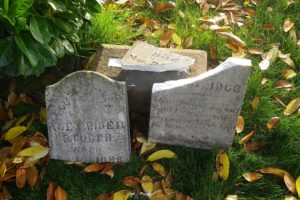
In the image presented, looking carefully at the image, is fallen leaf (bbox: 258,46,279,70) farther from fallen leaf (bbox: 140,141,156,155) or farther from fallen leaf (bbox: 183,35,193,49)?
fallen leaf (bbox: 140,141,156,155)

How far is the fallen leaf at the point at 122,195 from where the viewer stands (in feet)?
7.65

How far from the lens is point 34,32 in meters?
2.29

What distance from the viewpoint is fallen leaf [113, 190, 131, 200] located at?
2.33 m

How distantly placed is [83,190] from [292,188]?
3.74 feet

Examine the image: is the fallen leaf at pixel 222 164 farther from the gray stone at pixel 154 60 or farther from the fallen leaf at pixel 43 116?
the fallen leaf at pixel 43 116

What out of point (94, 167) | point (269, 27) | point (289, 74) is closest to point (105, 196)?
point (94, 167)

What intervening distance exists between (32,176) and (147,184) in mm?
639

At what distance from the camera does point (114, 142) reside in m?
2.44

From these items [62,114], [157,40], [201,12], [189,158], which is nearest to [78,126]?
[62,114]

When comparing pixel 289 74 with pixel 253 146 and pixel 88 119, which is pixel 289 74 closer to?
pixel 253 146

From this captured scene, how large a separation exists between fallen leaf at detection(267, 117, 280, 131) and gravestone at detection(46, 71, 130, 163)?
88cm

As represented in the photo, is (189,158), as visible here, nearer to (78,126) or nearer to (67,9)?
(78,126)

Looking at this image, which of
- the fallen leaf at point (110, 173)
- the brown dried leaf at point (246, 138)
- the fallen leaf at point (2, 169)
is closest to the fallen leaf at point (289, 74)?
the brown dried leaf at point (246, 138)

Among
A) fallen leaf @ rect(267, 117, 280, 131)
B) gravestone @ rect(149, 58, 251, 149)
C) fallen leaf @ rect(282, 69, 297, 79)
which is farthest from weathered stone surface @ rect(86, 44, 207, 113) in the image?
fallen leaf @ rect(282, 69, 297, 79)
